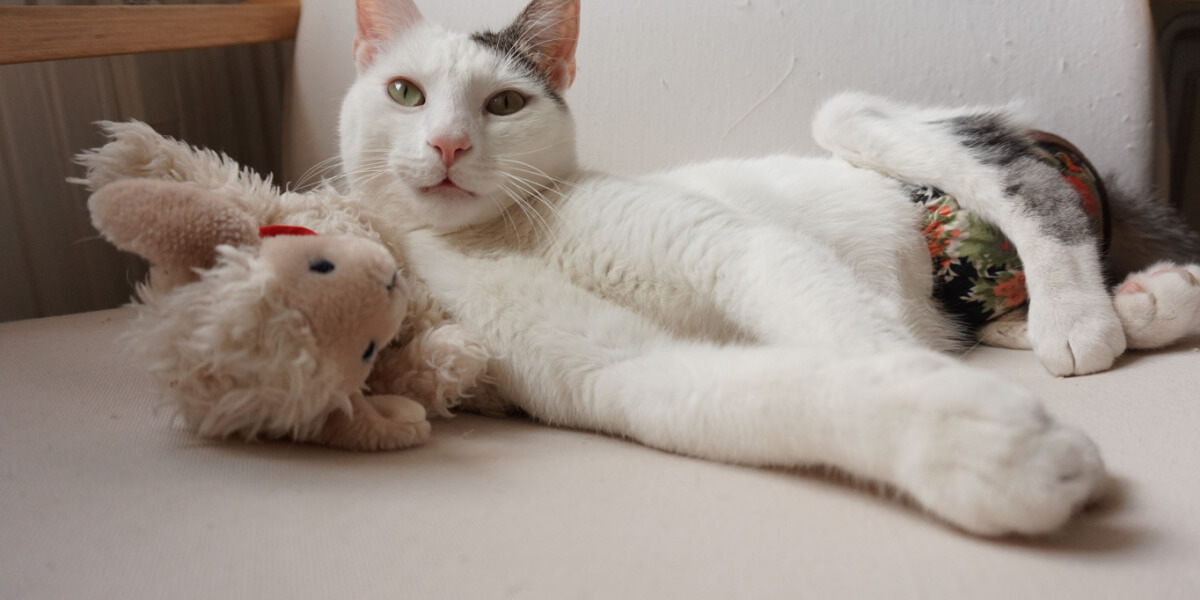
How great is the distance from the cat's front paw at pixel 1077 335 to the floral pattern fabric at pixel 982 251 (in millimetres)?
118

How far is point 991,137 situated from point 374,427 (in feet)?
3.48

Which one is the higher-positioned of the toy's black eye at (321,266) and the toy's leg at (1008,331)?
the toy's black eye at (321,266)

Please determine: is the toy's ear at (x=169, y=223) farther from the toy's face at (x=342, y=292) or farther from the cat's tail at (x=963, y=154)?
the cat's tail at (x=963, y=154)

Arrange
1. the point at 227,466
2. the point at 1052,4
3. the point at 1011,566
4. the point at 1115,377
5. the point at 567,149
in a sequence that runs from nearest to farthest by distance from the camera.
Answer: the point at 1011,566 < the point at 227,466 < the point at 1115,377 < the point at 567,149 < the point at 1052,4

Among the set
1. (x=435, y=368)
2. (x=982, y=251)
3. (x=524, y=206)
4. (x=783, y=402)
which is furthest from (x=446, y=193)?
(x=982, y=251)

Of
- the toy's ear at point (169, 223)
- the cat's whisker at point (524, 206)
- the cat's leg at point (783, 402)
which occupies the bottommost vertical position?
the cat's leg at point (783, 402)

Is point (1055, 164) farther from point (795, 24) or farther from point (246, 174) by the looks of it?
point (246, 174)

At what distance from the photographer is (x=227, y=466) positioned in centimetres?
80

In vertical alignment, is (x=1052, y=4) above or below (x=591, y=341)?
above

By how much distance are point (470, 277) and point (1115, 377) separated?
0.87 m

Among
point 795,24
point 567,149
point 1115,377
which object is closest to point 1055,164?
point 1115,377

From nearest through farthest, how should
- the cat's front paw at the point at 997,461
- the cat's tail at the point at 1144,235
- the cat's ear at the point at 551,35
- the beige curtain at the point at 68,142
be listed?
1. the cat's front paw at the point at 997,461
2. the cat's ear at the point at 551,35
3. the cat's tail at the point at 1144,235
4. the beige curtain at the point at 68,142

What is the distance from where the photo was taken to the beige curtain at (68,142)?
183 cm

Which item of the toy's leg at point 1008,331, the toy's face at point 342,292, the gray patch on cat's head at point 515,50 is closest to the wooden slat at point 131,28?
the gray patch on cat's head at point 515,50
